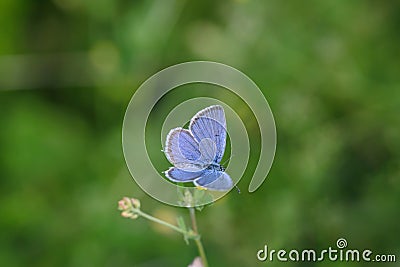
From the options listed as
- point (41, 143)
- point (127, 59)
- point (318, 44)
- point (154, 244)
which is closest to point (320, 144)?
point (318, 44)

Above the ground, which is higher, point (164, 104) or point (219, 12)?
point (219, 12)

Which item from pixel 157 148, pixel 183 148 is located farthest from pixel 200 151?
pixel 157 148

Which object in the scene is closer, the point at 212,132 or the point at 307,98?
the point at 212,132

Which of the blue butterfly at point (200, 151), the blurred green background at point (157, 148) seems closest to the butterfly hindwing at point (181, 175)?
the blue butterfly at point (200, 151)

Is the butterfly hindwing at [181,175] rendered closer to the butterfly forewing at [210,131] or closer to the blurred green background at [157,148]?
the butterfly forewing at [210,131]

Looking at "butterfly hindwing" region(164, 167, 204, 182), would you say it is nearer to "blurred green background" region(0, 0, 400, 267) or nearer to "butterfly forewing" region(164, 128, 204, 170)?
"butterfly forewing" region(164, 128, 204, 170)

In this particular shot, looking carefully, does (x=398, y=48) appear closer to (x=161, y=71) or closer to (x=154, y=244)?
(x=161, y=71)

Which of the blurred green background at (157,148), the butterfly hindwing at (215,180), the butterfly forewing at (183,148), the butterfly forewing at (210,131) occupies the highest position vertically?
the blurred green background at (157,148)
